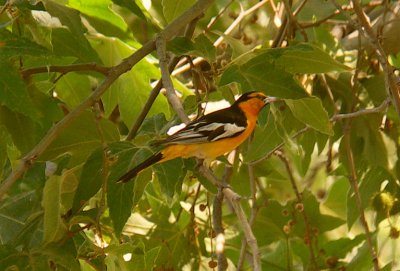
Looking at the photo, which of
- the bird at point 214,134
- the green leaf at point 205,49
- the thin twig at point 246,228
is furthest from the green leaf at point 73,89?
the thin twig at point 246,228

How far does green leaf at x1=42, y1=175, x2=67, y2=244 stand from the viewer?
2.91m

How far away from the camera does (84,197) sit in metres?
3.04

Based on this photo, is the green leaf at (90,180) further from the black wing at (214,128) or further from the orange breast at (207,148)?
the black wing at (214,128)

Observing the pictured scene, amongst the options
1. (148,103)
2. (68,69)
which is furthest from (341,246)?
(68,69)

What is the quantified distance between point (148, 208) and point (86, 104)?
→ 181 cm

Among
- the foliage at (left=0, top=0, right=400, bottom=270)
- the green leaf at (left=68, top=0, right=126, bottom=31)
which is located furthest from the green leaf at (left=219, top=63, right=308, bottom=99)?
the green leaf at (left=68, top=0, right=126, bottom=31)

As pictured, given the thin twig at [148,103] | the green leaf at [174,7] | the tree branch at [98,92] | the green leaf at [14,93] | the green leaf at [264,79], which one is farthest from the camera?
the green leaf at [174,7]

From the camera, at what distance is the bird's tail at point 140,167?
2.98 meters

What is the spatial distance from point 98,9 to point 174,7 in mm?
545

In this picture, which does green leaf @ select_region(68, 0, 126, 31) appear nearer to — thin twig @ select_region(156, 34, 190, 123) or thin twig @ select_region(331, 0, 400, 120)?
thin twig @ select_region(156, 34, 190, 123)

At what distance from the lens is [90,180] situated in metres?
3.03

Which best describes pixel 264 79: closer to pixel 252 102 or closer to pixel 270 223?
pixel 252 102

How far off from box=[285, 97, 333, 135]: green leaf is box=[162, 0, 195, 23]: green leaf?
0.70 m

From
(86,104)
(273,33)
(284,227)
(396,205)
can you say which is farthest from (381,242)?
(86,104)
